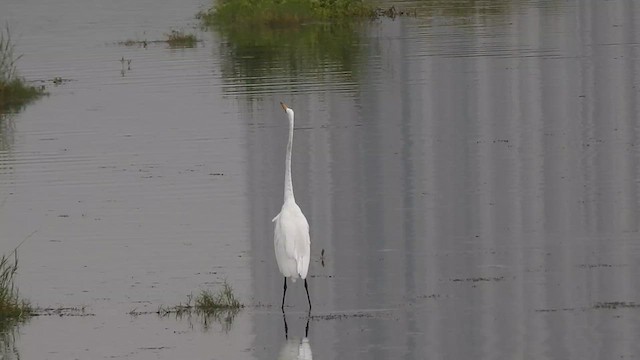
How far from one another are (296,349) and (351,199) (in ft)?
22.9

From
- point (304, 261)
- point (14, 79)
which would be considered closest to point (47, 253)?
point (304, 261)

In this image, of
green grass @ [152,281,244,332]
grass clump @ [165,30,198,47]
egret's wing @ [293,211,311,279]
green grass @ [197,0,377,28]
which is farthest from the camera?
green grass @ [197,0,377,28]

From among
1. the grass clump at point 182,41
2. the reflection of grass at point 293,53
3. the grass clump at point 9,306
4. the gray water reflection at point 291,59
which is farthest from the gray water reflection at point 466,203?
the grass clump at point 182,41

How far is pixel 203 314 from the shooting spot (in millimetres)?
13453

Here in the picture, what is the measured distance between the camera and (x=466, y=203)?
60.0ft

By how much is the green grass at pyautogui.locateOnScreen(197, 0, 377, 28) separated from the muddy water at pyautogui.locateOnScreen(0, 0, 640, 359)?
37.5ft

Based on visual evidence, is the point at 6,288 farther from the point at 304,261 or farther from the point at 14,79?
the point at 14,79

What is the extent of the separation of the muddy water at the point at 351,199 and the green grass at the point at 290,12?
1143cm

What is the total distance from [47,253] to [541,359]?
7.25 m

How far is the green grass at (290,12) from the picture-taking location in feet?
169

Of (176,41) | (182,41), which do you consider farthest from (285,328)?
(176,41)

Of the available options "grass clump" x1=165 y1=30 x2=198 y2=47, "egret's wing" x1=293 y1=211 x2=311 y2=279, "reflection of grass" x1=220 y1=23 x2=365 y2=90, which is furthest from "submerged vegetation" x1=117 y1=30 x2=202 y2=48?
"egret's wing" x1=293 y1=211 x2=311 y2=279

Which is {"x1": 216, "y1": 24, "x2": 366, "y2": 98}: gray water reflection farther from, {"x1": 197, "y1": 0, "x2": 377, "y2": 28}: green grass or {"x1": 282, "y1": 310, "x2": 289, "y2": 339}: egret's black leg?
{"x1": 282, "y1": 310, "x2": 289, "y2": 339}: egret's black leg

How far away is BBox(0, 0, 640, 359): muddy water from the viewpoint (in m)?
12.7
